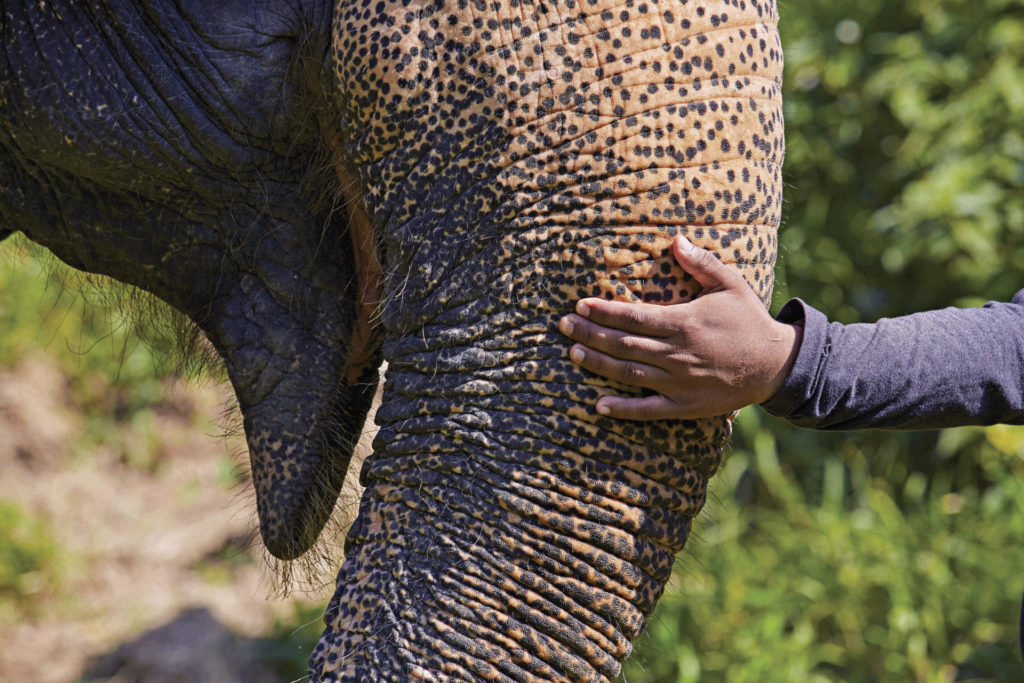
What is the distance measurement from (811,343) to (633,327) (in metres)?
0.29

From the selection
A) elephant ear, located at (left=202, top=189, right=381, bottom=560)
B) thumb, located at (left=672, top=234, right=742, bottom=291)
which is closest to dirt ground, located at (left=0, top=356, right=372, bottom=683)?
elephant ear, located at (left=202, top=189, right=381, bottom=560)

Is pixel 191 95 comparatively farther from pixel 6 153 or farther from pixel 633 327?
pixel 633 327

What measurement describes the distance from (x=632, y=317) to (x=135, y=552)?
3353 mm

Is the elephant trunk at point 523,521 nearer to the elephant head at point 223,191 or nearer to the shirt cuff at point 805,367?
the shirt cuff at point 805,367

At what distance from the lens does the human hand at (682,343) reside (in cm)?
154

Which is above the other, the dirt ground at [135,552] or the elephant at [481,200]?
the elephant at [481,200]

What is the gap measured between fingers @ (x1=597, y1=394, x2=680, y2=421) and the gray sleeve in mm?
186

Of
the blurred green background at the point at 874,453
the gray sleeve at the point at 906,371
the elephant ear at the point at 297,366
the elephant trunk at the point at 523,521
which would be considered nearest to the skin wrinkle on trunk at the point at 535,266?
the elephant trunk at the point at 523,521

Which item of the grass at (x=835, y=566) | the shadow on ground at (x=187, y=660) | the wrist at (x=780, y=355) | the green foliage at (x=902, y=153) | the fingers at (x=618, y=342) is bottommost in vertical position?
the grass at (x=835, y=566)

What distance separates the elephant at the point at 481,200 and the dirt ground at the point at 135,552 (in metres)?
1.64

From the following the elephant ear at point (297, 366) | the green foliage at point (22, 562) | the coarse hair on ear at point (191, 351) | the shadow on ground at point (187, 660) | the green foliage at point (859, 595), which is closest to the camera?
the elephant ear at point (297, 366)

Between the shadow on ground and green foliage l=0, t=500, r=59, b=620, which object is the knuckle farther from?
green foliage l=0, t=500, r=59, b=620

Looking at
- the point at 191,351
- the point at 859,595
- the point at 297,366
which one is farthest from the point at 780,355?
the point at 859,595

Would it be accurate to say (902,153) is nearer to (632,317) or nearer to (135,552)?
(632,317)
